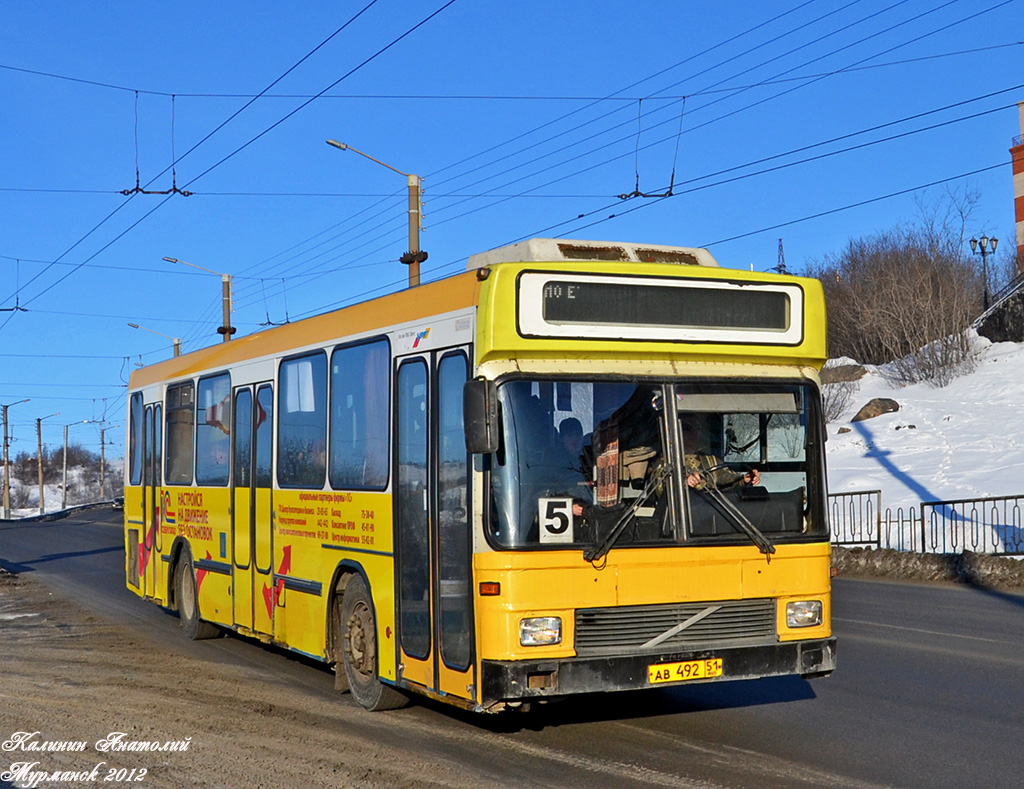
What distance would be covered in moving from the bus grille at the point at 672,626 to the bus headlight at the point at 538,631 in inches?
6.1

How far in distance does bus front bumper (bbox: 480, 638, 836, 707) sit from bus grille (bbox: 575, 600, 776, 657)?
6cm

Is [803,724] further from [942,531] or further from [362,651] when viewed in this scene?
[942,531]

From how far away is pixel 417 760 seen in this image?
7.33 m

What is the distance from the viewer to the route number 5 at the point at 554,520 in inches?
287

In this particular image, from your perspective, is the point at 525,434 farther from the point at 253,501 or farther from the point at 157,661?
the point at 157,661

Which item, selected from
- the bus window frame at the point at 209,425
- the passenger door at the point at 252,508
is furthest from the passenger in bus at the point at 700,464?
the bus window frame at the point at 209,425

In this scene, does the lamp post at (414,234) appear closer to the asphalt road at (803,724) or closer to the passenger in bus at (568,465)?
the asphalt road at (803,724)

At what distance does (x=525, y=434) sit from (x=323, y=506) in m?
3.00

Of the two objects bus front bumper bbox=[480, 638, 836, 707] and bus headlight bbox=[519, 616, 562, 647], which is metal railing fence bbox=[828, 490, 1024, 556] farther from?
bus headlight bbox=[519, 616, 562, 647]

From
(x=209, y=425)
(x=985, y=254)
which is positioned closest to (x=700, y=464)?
(x=209, y=425)

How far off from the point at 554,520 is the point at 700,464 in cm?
101

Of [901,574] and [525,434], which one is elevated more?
[525,434]

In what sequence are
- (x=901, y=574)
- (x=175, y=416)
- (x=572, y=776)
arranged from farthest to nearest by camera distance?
(x=901, y=574), (x=175, y=416), (x=572, y=776)

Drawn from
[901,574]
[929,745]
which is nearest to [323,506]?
[929,745]
